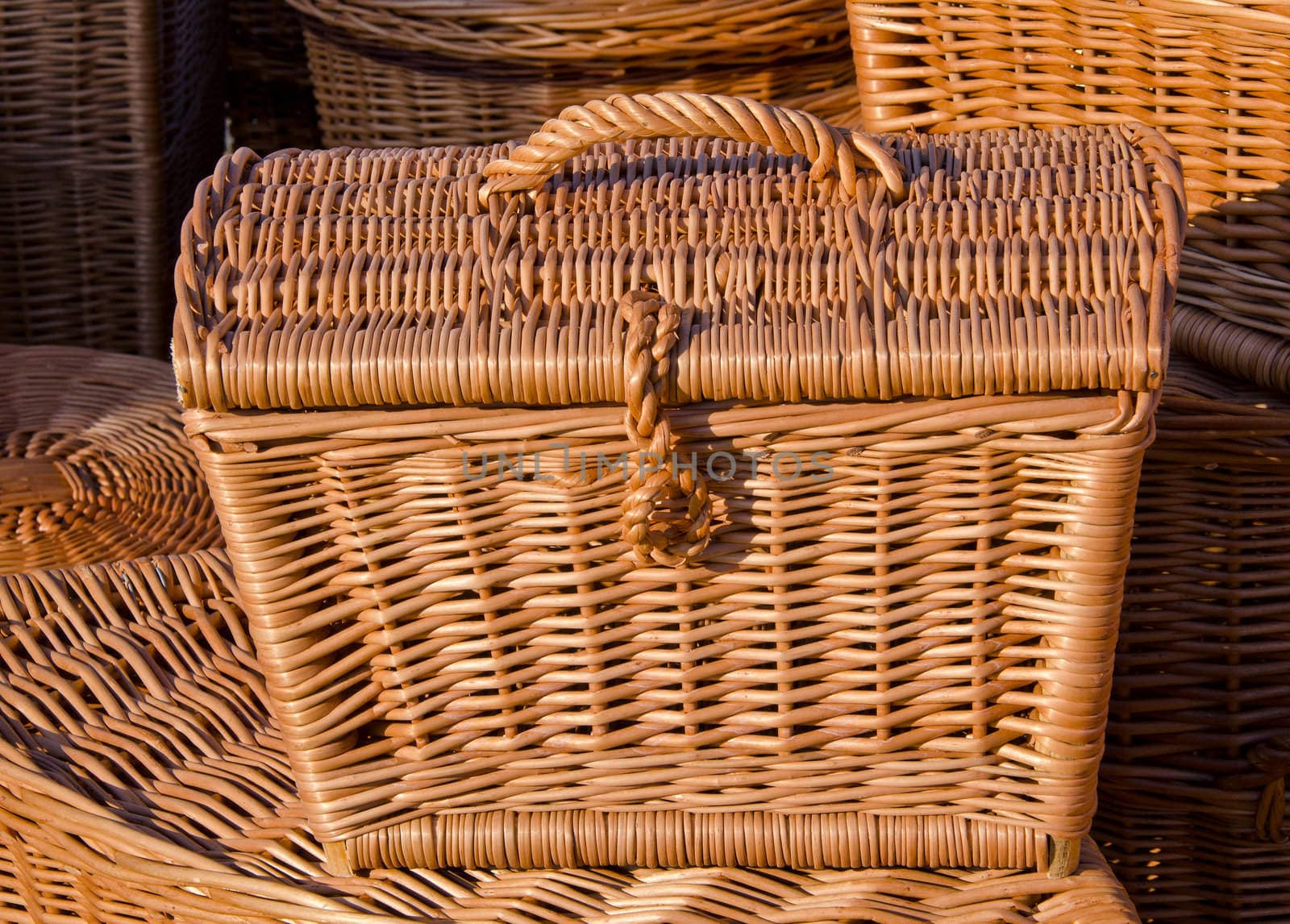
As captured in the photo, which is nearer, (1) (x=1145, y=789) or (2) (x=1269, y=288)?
(2) (x=1269, y=288)

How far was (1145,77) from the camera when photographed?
1081mm

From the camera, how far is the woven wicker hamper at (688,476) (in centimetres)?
78

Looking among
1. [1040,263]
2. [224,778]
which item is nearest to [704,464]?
[1040,263]

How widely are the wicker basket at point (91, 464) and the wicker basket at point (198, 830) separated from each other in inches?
8.8

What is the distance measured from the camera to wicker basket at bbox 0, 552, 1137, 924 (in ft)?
2.93

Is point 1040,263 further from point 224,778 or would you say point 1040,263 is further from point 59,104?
point 59,104

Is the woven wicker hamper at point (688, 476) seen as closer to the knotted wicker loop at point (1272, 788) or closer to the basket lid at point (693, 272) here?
the basket lid at point (693, 272)

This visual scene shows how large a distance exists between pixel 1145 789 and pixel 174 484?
115 centimetres

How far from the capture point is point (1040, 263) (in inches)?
31.3

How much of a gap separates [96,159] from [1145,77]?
1.59 meters

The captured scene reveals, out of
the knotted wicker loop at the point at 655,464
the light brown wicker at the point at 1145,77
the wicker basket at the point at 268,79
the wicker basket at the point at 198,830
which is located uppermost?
the light brown wicker at the point at 1145,77

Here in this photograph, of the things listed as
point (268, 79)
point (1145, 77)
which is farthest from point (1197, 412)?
point (268, 79)

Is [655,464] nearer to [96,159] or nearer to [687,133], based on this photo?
[687,133]

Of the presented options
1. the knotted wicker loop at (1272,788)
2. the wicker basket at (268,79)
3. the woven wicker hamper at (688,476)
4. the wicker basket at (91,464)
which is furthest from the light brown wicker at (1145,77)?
the wicker basket at (268,79)
